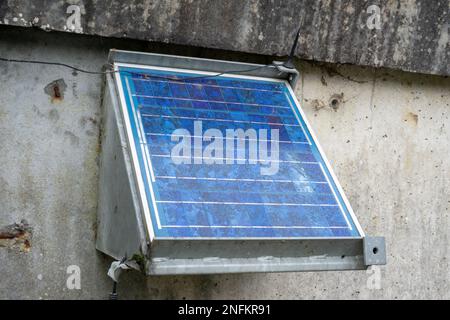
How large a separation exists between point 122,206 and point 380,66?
5.26 feet

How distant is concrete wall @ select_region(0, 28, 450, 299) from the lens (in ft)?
10.6

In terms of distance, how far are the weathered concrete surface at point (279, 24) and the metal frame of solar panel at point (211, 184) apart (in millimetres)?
169

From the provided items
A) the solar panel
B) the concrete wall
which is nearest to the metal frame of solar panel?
the solar panel

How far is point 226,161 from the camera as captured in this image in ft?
9.95

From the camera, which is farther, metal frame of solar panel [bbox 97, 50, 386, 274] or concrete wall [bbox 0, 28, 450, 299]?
concrete wall [bbox 0, 28, 450, 299]

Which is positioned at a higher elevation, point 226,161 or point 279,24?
point 279,24

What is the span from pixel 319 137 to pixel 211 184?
1040mm

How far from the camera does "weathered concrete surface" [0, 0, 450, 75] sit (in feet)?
10.6

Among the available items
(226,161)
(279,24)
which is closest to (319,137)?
(279,24)

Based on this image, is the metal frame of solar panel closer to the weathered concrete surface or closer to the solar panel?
the solar panel

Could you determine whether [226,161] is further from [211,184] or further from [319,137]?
[319,137]

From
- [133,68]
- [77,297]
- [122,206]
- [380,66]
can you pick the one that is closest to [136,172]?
[122,206]

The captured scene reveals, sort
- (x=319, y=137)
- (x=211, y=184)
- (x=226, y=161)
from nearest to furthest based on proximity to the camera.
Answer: (x=211, y=184) < (x=226, y=161) < (x=319, y=137)

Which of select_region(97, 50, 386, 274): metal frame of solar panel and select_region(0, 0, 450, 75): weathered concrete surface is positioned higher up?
select_region(0, 0, 450, 75): weathered concrete surface
